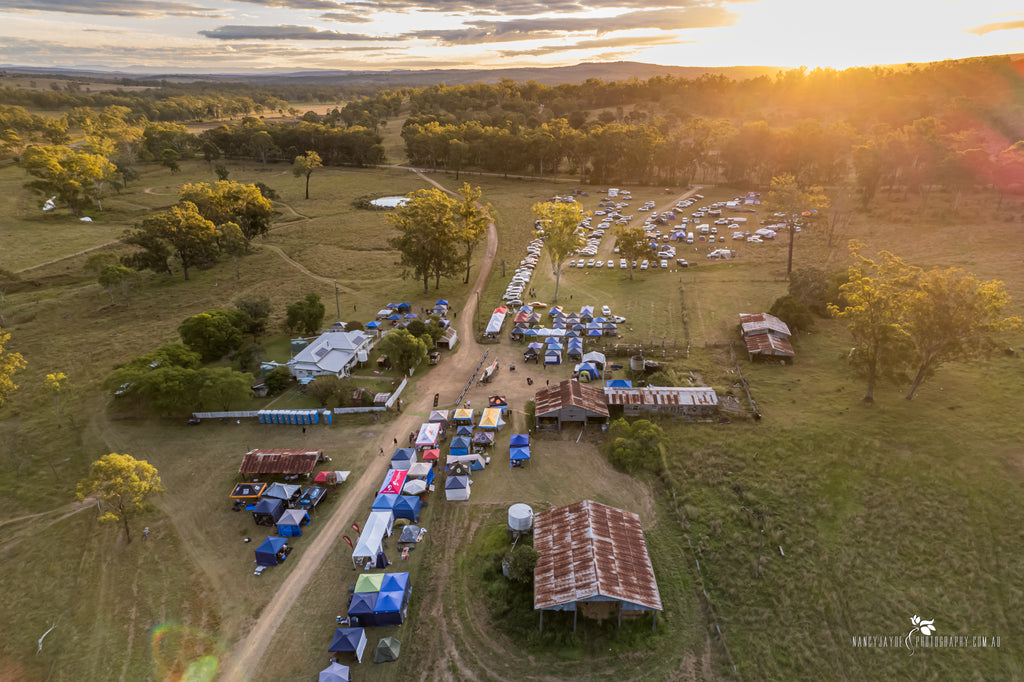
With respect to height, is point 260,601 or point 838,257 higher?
point 838,257

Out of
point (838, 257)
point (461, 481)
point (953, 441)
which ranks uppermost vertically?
point (838, 257)

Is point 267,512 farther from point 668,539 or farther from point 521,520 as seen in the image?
point 668,539

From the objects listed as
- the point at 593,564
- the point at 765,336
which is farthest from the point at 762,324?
the point at 593,564

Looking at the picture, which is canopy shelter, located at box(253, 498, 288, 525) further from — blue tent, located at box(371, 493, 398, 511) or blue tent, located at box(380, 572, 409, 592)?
blue tent, located at box(380, 572, 409, 592)

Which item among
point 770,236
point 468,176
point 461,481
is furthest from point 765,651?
point 468,176

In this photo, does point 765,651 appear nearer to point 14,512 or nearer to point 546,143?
point 14,512
